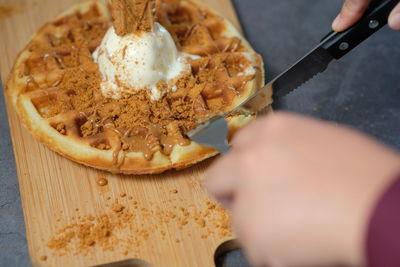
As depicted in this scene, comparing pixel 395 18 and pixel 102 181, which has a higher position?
pixel 395 18

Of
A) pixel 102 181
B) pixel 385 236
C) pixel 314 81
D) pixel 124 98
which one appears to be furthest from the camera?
pixel 314 81

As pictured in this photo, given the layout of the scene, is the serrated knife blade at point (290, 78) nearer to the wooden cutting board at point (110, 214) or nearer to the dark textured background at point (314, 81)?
the wooden cutting board at point (110, 214)

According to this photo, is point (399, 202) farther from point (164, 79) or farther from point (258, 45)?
point (258, 45)

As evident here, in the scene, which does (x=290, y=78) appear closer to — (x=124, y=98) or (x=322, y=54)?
(x=322, y=54)

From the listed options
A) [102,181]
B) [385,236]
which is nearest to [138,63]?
[102,181]

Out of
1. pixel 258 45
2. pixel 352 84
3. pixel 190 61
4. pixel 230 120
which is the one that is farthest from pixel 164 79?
pixel 352 84

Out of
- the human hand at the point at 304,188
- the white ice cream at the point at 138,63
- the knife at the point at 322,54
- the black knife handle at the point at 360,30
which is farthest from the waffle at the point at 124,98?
the human hand at the point at 304,188
